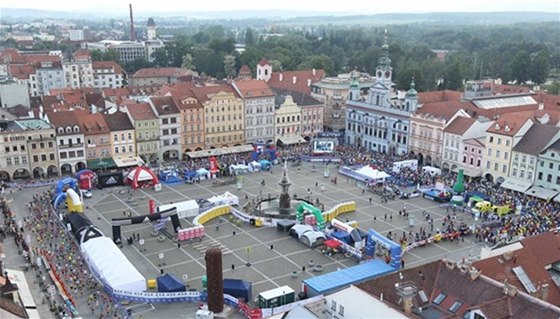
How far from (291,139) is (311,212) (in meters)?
41.8

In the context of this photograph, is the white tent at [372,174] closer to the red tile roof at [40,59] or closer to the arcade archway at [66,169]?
the arcade archway at [66,169]

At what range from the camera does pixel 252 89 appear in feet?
330

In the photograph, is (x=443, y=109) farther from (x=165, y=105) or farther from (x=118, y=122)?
(x=118, y=122)

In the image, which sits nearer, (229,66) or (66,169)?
(66,169)

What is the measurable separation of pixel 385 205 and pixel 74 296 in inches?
1516

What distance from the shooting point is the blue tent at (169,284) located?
45812 millimetres

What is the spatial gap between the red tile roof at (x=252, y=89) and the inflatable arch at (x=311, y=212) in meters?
39.6

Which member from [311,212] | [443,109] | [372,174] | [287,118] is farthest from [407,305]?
[287,118]

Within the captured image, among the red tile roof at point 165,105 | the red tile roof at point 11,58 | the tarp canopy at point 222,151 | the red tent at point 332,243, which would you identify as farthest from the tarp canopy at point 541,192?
the red tile roof at point 11,58

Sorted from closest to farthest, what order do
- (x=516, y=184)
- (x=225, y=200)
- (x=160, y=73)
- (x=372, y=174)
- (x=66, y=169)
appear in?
(x=225, y=200), (x=516, y=184), (x=372, y=174), (x=66, y=169), (x=160, y=73)

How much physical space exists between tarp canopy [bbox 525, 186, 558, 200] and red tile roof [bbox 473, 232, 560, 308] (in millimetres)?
29679

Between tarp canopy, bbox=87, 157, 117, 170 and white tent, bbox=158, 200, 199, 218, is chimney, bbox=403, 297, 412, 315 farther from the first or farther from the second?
tarp canopy, bbox=87, 157, 117, 170

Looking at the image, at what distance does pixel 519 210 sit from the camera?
2594 inches

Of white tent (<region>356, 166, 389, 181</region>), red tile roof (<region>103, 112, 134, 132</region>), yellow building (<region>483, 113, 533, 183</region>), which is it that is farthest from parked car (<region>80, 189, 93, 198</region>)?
yellow building (<region>483, 113, 533, 183</region>)
